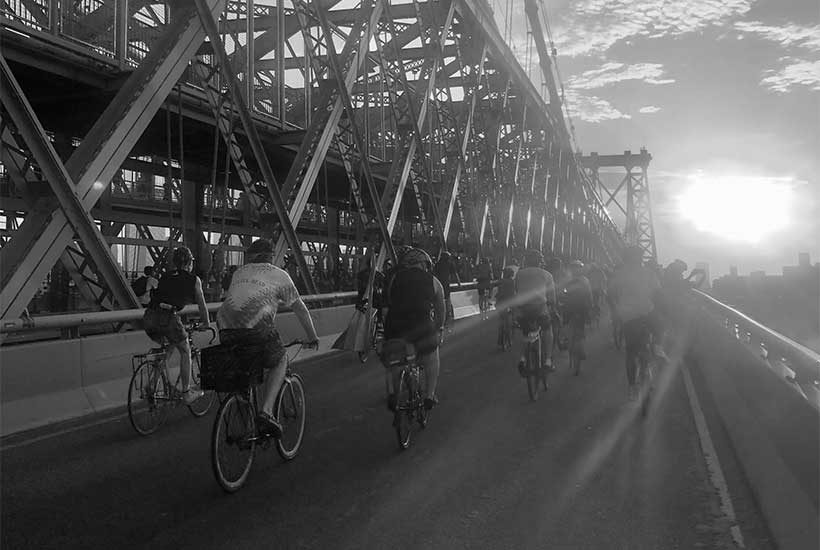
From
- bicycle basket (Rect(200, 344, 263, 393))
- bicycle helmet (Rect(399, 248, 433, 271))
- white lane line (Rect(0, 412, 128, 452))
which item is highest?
bicycle helmet (Rect(399, 248, 433, 271))

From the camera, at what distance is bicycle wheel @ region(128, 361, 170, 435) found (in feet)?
22.5

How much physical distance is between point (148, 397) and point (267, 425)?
227 cm

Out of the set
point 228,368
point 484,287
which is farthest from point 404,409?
point 484,287

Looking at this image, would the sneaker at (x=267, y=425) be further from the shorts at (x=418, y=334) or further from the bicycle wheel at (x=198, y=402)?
the bicycle wheel at (x=198, y=402)

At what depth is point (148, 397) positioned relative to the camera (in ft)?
22.9

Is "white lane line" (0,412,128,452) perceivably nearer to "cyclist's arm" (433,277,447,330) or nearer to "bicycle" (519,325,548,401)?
"cyclist's arm" (433,277,447,330)

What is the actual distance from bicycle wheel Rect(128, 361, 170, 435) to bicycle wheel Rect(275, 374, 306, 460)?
169 centimetres

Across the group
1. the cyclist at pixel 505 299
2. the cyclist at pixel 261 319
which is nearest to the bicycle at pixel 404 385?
the cyclist at pixel 261 319

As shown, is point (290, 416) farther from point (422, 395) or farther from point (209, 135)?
point (209, 135)

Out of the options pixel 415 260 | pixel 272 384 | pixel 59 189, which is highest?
pixel 59 189

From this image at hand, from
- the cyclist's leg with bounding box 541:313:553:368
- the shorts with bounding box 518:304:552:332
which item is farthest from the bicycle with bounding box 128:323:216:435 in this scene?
the cyclist's leg with bounding box 541:313:553:368

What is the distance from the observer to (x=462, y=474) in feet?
18.0

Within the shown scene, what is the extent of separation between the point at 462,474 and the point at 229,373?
1847 millimetres

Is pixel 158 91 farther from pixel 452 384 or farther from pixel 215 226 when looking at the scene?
pixel 215 226
